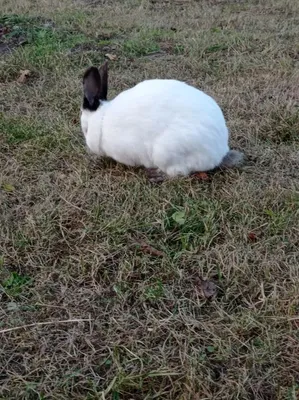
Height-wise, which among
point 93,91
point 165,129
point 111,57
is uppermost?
point 93,91

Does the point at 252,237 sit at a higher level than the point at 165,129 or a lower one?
lower

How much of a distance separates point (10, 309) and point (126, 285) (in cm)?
50

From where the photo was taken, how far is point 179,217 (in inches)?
108

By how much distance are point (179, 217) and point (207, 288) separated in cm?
52

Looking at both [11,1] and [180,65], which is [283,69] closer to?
[180,65]

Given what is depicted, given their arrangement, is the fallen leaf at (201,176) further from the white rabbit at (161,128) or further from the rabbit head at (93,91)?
the rabbit head at (93,91)

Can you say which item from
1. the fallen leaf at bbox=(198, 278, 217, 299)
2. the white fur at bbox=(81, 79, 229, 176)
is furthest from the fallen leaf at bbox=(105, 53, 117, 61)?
the fallen leaf at bbox=(198, 278, 217, 299)

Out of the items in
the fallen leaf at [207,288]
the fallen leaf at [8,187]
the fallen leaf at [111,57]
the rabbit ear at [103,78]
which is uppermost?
the rabbit ear at [103,78]

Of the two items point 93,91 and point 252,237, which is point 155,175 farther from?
point 252,237

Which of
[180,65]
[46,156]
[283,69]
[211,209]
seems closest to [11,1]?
[180,65]

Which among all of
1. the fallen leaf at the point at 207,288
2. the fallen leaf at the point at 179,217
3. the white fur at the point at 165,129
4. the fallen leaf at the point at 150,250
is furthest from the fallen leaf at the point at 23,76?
the fallen leaf at the point at 207,288

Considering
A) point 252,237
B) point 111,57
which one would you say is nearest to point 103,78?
point 252,237

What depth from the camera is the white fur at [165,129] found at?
295 cm

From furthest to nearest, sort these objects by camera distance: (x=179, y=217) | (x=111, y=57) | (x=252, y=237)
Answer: (x=111, y=57), (x=179, y=217), (x=252, y=237)
